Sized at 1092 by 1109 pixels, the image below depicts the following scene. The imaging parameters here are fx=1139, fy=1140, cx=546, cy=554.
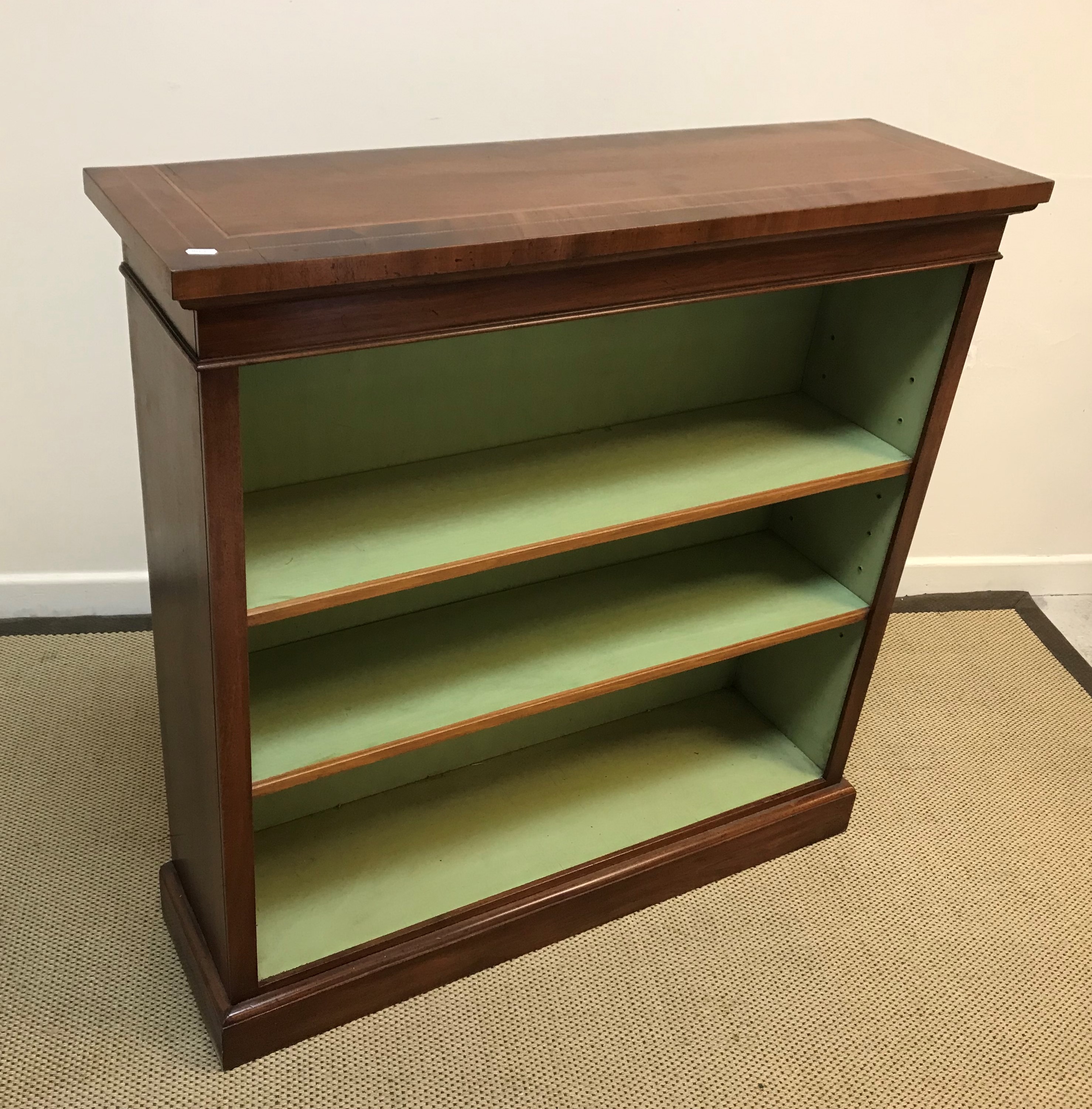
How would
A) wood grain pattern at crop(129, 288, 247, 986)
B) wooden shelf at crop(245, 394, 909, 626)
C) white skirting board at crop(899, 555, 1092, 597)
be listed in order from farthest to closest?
white skirting board at crop(899, 555, 1092, 597) → wooden shelf at crop(245, 394, 909, 626) → wood grain pattern at crop(129, 288, 247, 986)

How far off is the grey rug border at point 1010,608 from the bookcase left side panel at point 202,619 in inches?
69.6

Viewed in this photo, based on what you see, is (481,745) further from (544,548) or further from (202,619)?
(202,619)

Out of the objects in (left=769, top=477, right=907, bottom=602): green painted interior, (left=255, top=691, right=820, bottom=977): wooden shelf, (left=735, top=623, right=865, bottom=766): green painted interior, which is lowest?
(left=255, top=691, right=820, bottom=977): wooden shelf

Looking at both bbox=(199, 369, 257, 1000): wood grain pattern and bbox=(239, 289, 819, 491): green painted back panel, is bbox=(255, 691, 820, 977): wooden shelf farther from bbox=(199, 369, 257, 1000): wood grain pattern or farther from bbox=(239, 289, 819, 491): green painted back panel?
bbox=(239, 289, 819, 491): green painted back panel

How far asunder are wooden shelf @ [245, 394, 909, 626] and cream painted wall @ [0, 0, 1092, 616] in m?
0.67

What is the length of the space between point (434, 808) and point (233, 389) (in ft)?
3.13

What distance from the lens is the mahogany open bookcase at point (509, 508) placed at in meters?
1.22

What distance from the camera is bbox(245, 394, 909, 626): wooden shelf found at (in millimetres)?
1371

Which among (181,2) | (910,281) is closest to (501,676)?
Answer: (910,281)

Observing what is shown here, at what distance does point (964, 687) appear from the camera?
249 cm

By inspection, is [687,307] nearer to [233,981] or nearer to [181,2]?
[181,2]

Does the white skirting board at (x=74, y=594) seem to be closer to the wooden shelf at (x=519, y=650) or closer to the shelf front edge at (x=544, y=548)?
the wooden shelf at (x=519, y=650)

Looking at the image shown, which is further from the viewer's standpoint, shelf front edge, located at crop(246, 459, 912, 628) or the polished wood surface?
shelf front edge, located at crop(246, 459, 912, 628)

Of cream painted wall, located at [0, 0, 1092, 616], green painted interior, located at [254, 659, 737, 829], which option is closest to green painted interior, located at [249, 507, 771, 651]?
green painted interior, located at [254, 659, 737, 829]
